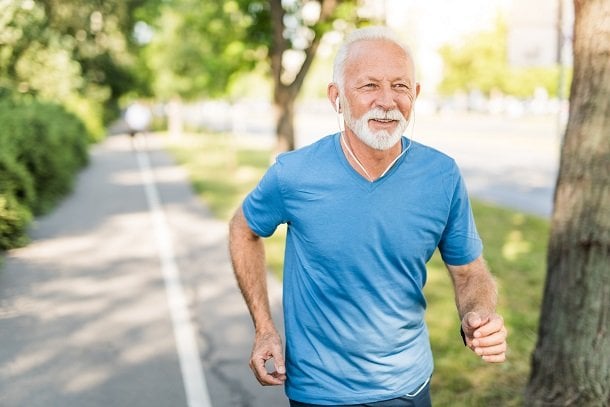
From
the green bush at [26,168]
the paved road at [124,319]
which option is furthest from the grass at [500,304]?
the green bush at [26,168]

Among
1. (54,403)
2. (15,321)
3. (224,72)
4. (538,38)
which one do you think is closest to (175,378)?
(54,403)

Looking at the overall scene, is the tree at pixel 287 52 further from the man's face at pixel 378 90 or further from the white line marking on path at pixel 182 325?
the man's face at pixel 378 90

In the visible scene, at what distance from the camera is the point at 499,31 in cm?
6162

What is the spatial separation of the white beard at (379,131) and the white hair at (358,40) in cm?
16

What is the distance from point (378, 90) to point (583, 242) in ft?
5.97

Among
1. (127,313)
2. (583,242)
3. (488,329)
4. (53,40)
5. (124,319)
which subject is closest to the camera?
(488,329)

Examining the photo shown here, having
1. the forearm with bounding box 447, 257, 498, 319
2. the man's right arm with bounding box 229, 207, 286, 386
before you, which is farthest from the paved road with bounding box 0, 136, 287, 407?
the forearm with bounding box 447, 257, 498, 319

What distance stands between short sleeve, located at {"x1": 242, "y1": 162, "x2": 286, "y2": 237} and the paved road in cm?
237

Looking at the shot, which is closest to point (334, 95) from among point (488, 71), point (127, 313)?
point (127, 313)

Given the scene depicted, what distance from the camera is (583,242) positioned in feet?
11.1

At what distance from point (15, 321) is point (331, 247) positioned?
479cm

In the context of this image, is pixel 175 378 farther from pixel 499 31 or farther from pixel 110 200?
pixel 499 31

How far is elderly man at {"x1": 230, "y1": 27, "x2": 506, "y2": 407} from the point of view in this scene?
2.09 meters

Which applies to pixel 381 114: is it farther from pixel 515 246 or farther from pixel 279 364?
pixel 515 246
